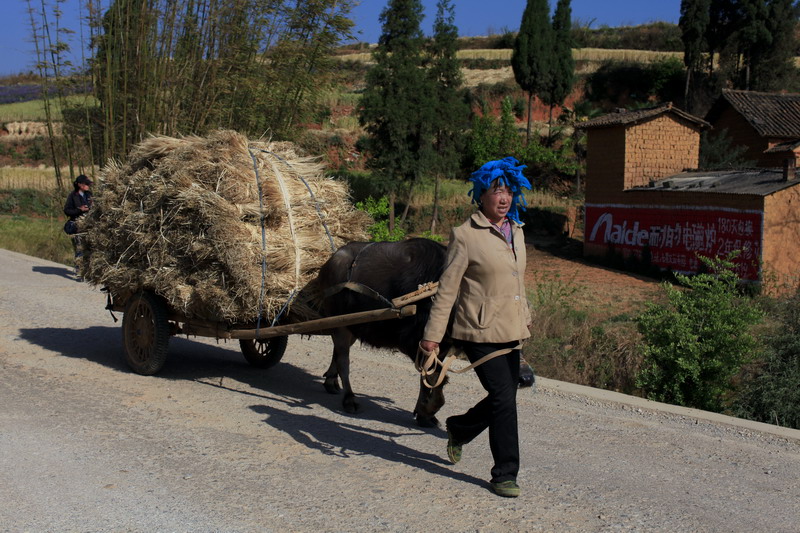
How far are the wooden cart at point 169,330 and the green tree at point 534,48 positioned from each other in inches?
1668

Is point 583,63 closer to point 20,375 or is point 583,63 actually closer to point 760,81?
point 760,81

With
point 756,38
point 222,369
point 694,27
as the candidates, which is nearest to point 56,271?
point 222,369

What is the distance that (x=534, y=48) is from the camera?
160 feet

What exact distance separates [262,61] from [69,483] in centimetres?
965

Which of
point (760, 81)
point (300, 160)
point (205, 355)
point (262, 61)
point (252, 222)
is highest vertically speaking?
point (760, 81)

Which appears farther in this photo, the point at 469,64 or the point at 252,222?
the point at 469,64

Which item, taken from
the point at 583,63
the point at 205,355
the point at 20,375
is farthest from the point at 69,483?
the point at 583,63

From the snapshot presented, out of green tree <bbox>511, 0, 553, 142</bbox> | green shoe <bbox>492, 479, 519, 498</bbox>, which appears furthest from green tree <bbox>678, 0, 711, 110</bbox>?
green shoe <bbox>492, 479, 519, 498</bbox>

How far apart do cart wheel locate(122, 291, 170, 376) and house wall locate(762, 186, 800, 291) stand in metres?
17.9

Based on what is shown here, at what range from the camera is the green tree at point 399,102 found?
112 feet

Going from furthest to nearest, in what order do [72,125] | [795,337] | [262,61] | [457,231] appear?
[72,125] < [262,61] < [795,337] < [457,231]

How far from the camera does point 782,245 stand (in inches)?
847

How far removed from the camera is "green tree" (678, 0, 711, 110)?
152 feet

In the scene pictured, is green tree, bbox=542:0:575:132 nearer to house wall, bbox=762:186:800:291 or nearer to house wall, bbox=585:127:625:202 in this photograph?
house wall, bbox=585:127:625:202
